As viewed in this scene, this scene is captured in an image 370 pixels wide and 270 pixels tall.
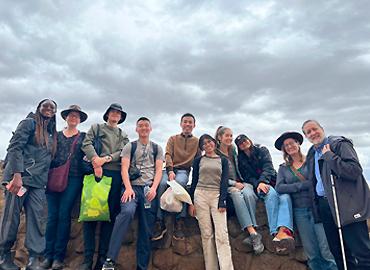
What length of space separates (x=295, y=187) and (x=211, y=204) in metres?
1.52

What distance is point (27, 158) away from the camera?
5.20 metres

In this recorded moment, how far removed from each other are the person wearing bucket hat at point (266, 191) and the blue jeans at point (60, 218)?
319 centimetres

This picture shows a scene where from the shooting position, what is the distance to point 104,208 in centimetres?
532

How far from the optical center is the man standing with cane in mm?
4418

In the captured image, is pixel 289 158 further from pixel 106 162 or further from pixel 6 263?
pixel 6 263

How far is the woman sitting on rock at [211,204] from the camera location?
5406mm

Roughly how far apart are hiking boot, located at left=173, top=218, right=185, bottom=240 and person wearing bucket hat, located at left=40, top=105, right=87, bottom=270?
1.91 m

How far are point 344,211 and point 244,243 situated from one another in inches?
77.0

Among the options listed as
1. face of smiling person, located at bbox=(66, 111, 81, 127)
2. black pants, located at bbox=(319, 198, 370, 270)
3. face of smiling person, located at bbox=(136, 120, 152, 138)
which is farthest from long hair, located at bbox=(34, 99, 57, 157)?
black pants, located at bbox=(319, 198, 370, 270)

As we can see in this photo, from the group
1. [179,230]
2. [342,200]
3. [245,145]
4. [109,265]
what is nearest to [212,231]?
[179,230]

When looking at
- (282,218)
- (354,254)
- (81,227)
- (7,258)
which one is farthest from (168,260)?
(354,254)

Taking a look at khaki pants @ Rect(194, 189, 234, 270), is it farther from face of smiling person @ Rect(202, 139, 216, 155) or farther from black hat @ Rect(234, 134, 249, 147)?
black hat @ Rect(234, 134, 249, 147)

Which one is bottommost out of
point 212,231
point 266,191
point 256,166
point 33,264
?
point 33,264

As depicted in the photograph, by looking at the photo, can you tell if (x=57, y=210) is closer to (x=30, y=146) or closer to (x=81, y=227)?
(x=81, y=227)
